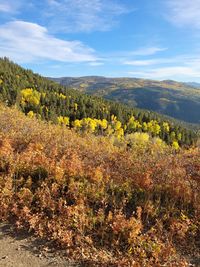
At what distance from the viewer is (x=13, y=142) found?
13180 millimetres

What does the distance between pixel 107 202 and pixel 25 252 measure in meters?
2.81

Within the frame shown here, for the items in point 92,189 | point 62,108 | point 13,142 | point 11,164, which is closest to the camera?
point 92,189

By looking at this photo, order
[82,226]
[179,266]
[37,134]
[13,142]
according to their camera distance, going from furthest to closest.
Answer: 1. [37,134]
2. [13,142]
3. [82,226]
4. [179,266]

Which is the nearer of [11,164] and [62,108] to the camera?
[11,164]

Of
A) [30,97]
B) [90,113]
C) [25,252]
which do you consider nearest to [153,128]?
[90,113]

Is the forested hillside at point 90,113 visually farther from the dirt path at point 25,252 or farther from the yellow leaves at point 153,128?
the dirt path at point 25,252

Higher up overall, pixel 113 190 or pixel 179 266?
pixel 113 190

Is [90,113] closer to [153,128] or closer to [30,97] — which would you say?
[30,97]

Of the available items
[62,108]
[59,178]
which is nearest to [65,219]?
[59,178]

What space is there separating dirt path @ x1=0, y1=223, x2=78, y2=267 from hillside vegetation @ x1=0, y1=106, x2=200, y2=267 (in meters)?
0.31

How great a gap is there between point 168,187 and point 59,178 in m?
3.69

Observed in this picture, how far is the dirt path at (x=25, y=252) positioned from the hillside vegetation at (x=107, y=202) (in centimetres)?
31

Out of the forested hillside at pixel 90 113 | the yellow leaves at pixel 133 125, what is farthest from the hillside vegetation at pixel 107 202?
the yellow leaves at pixel 133 125

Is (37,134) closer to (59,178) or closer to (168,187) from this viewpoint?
(59,178)
